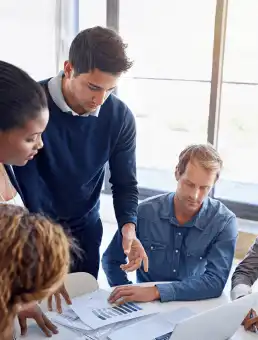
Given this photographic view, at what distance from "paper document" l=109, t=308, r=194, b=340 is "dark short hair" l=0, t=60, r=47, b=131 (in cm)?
58

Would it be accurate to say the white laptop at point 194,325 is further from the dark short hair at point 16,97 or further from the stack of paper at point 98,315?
the dark short hair at point 16,97

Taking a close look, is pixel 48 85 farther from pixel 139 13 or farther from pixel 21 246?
pixel 139 13

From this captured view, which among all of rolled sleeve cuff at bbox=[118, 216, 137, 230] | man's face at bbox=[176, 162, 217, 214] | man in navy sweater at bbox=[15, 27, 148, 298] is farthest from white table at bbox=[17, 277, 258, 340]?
man's face at bbox=[176, 162, 217, 214]

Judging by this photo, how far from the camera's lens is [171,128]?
9.07 feet

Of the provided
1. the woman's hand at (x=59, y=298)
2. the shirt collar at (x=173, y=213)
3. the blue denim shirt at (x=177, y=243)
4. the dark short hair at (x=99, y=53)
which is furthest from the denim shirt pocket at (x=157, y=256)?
the dark short hair at (x=99, y=53)

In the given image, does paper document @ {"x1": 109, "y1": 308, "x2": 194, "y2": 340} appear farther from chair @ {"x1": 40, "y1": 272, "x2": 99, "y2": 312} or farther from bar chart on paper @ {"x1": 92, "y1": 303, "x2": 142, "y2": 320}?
chair @ {"x1": 40, "y1": 272, "x2": 99, "y2": 312}

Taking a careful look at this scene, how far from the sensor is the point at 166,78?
2727 millimetres

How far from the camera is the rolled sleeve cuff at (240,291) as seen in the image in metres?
1.50

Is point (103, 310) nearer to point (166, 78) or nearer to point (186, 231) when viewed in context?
point (186, 231)

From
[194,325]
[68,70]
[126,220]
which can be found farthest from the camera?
[126,220]

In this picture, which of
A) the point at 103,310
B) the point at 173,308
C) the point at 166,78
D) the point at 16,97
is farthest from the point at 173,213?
the point at 166,78

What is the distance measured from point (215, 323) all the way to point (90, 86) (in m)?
0.72

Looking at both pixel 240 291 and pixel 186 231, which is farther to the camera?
pixel 186 231

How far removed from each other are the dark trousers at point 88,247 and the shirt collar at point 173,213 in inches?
9.9
